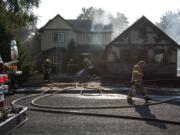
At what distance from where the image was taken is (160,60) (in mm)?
34656

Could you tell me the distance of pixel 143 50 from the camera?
35094 millimetres

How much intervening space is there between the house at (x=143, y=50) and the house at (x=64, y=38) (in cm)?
1489

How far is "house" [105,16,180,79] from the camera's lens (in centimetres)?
3462

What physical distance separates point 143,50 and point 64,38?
18961mm

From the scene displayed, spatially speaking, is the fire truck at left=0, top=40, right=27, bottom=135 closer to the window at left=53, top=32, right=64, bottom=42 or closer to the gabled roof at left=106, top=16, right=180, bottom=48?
the gabled roof at left=106, top=16, right=180, bottom=48

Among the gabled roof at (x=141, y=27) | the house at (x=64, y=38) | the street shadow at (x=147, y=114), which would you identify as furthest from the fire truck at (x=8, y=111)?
the house at (x=64, y=38)

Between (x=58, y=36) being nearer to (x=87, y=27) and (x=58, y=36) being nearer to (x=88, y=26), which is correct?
(x=87, y=27)

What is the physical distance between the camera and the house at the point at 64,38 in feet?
165

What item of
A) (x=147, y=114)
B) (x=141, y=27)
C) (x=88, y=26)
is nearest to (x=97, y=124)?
(x=147, y=114)

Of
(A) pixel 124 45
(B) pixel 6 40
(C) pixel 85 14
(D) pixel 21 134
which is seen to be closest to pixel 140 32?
(A) pixel 124 45

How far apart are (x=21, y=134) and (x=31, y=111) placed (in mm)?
4047

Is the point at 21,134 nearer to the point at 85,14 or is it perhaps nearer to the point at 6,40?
the point at 6,40

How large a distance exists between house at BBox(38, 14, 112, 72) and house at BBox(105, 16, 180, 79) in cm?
1489

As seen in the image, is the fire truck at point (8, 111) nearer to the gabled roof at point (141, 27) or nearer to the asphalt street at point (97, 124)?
the asphalt street at point (97, 124)
